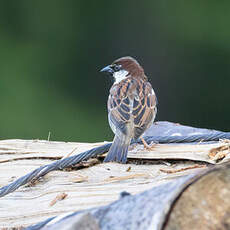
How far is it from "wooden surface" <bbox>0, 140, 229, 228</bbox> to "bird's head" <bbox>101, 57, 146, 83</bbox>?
1656 mm

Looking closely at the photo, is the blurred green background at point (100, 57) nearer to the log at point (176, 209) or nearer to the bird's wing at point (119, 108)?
the bird's wing at point (119, 108)

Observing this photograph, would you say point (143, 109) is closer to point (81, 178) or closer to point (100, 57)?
point (81, 178)

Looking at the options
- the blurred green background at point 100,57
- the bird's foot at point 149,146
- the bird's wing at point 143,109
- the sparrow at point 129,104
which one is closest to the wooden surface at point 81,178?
the bird's foot at point 149,146

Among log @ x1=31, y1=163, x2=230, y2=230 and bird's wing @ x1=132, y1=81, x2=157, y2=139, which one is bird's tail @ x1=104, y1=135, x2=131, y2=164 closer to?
bird's wing @ x1=132, y1=81, x2=157, y2=139

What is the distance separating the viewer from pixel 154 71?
10750 mm

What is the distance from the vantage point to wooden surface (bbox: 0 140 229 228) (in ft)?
8.96

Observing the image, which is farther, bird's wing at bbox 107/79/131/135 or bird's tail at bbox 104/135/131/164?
bird's wing at bbox 107/79/131/135

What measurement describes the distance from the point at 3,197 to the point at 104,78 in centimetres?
775

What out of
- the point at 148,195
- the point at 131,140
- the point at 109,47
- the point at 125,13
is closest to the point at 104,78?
the point at 109,47

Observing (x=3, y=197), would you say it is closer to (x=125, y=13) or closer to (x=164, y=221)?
(x=164, y=221)

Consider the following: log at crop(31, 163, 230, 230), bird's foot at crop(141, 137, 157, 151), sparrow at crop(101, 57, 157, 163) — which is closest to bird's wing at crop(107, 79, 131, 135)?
sparrow at crop(101, 57, 157, 163)

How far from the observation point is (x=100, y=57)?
10.8 metres

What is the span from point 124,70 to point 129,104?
72 centimetres

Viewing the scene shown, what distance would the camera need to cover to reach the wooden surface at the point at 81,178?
273 centimetres
